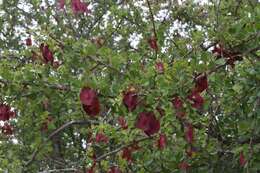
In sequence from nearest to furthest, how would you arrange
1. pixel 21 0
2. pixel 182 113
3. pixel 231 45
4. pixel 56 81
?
pixel 182 113 < pixel 231 45 < pixel 56 81 < pixel 21 0

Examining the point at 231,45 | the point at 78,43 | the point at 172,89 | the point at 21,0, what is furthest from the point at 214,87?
the point at 21,0

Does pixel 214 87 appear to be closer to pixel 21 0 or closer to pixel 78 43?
pixel 78 43

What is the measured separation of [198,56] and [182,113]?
302 mm

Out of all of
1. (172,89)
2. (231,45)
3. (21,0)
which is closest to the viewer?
(172,89)

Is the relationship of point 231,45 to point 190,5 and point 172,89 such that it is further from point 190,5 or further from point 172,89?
point 190,5

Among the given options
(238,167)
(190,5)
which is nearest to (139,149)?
(238,167)

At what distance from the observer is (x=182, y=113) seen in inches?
113

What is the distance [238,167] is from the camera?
3.54m

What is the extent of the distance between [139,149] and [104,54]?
0.85 m

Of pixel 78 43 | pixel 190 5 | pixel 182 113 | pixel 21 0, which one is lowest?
pixel 182 113

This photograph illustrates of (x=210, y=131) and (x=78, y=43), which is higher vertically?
(x=78, y=43)

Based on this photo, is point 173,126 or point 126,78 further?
point 173,126

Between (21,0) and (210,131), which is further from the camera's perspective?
(21,0)

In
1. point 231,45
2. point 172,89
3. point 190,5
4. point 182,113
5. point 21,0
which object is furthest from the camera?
point 21,0
